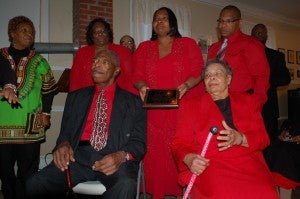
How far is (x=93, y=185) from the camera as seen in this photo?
237 cm

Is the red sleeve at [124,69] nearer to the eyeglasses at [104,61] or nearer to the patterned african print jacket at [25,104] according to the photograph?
the eyeglasses at [104,61]

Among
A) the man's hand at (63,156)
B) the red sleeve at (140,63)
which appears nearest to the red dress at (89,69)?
the red sleeve at (140,63)

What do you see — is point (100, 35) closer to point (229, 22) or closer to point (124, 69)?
point (124, 69)

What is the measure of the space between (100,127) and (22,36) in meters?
1.33

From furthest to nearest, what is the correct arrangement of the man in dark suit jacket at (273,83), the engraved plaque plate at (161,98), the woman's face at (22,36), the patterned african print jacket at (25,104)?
1. the man in dark suit jacket at (273,83)
2. the woman's face at (22,36)
3. the patterned african print jacket at (25,104)
4. the engraved plaque plate at (161,98)

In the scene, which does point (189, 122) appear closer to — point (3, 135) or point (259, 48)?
point (259, 48)

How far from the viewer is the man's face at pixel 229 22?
317 centimetres

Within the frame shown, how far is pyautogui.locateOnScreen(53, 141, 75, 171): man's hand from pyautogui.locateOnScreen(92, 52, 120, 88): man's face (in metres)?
0.60

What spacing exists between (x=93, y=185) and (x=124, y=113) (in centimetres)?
61

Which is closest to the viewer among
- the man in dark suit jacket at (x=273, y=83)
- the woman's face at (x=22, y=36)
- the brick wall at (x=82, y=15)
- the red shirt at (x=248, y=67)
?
the red shirt at (x=248, y=67)

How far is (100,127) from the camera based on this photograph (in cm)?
256

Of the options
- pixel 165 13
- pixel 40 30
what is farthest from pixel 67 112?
pixel 40 30

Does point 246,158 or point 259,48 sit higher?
point 259,48

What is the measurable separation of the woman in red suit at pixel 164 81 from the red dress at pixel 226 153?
522 mm
